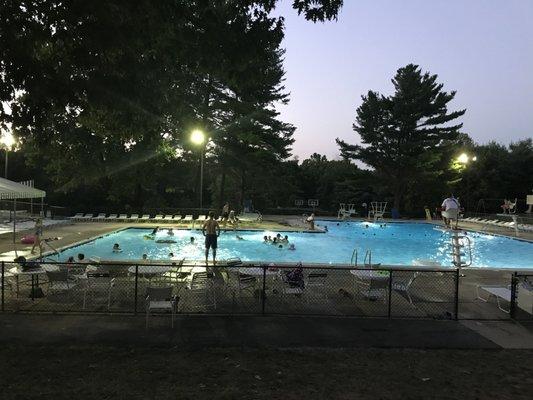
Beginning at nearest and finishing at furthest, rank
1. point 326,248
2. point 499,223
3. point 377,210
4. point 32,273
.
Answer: point 32,273 → point 326,248 → point 499,223 → point 377,210

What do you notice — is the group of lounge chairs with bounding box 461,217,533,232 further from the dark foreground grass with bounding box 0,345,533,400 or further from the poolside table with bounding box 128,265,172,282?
the dark foreground grass with bounding box 0,345,533,400

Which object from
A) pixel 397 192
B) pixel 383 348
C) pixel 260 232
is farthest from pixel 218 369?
pixel 397 192

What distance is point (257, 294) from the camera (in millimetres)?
10703

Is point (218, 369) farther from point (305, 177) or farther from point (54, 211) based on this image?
point (305, 177)

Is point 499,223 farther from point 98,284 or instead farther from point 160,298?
point 160,298

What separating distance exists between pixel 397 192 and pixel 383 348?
135ft

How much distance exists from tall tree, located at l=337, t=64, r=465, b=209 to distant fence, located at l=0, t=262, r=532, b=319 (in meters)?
35.6

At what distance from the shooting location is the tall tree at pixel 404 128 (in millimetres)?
46000

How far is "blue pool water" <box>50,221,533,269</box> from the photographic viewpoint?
68.6 feet

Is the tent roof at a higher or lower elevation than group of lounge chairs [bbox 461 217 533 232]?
higher

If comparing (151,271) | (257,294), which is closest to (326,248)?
(257,294)

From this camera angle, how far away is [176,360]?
6.70m

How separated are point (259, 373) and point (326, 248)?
60.7ft

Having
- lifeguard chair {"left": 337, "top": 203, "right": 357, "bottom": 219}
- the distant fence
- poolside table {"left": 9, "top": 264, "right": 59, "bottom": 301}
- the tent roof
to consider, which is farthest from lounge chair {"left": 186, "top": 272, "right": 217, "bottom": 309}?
lifeguard chair {"left": 337, "top": 203, "right": 357, "bottom": 219}
